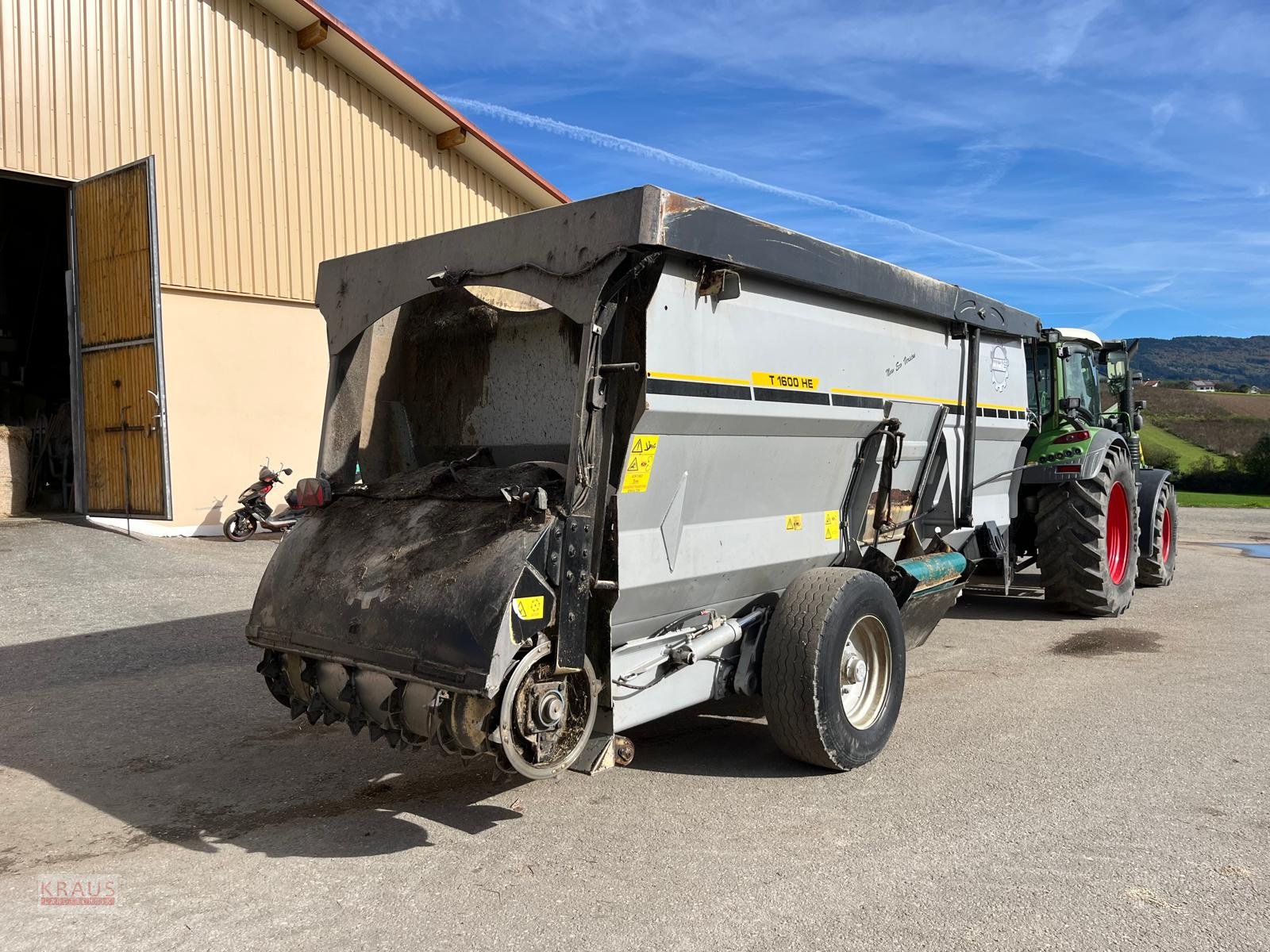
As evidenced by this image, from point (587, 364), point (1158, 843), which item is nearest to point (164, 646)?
point (587, 364)

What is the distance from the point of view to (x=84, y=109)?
11375 mm

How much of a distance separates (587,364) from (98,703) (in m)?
4.07

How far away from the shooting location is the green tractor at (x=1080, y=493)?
26.6 ft

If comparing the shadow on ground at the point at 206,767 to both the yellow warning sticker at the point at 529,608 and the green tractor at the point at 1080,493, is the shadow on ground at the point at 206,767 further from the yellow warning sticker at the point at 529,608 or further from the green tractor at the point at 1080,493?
the green tractor at the point at 1080,493

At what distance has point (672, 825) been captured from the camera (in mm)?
3996

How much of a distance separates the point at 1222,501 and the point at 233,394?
2519 cm

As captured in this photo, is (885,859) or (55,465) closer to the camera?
(885,859)

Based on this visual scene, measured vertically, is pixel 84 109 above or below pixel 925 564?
above

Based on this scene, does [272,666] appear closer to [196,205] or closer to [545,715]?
[545,715]

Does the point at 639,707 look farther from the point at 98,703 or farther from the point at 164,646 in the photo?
the point at 164,646

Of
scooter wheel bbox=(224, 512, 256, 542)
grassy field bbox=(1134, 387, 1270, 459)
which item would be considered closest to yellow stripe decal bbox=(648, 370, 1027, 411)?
scooter wheel bbox=(224, 512, 256, 542)

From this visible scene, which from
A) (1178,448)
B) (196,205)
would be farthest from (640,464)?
(1178,448)

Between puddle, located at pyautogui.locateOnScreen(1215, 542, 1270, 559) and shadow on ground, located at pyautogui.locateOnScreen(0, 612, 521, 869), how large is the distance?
1255cm

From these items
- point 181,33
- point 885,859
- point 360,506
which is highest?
point 181,33
